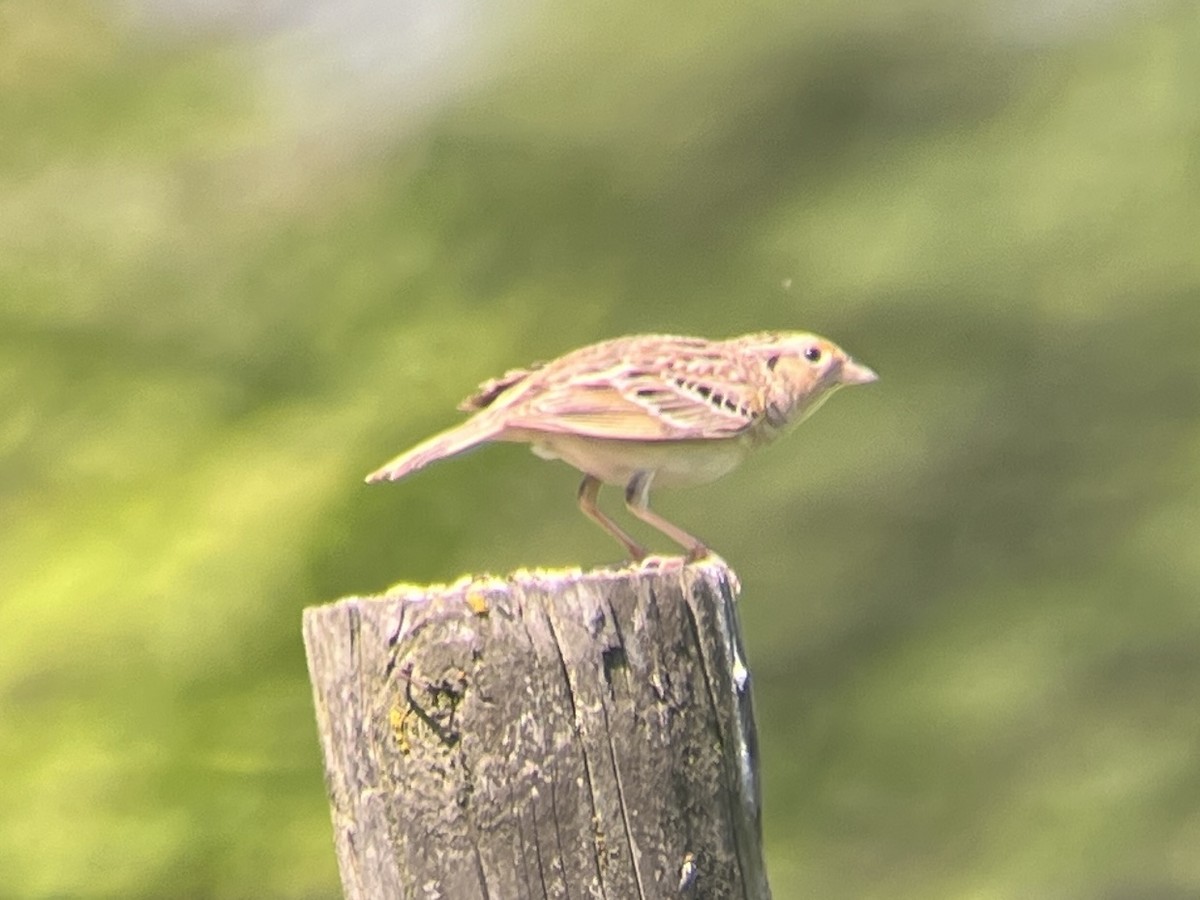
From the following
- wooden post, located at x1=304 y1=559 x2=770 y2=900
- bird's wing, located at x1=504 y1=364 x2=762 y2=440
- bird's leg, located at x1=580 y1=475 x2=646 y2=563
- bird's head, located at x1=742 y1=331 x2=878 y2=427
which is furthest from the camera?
bird's head, located at x1=742 y1=331 x2=878 y2=427

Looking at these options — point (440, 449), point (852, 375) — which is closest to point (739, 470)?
point (852, 375)

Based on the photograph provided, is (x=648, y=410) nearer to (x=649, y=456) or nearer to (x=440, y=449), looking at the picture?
(x=649, y=456)

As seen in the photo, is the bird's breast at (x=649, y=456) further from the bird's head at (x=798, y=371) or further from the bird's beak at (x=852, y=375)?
the bird's beak at (x=852, y=375)

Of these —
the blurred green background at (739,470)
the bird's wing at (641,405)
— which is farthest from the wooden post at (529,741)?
the blurred green background at (739,470)

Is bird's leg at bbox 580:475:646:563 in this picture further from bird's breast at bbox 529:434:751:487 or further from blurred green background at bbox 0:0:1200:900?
blurred green background at bbox 0:0:1200:900

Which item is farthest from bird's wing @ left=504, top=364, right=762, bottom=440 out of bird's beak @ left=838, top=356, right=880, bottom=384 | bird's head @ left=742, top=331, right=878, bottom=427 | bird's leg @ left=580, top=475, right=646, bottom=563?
bird's beak @ left=838, top=356, right=880, bottom=384

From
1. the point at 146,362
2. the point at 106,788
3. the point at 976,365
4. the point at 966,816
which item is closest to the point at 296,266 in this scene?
the point at 146,362
